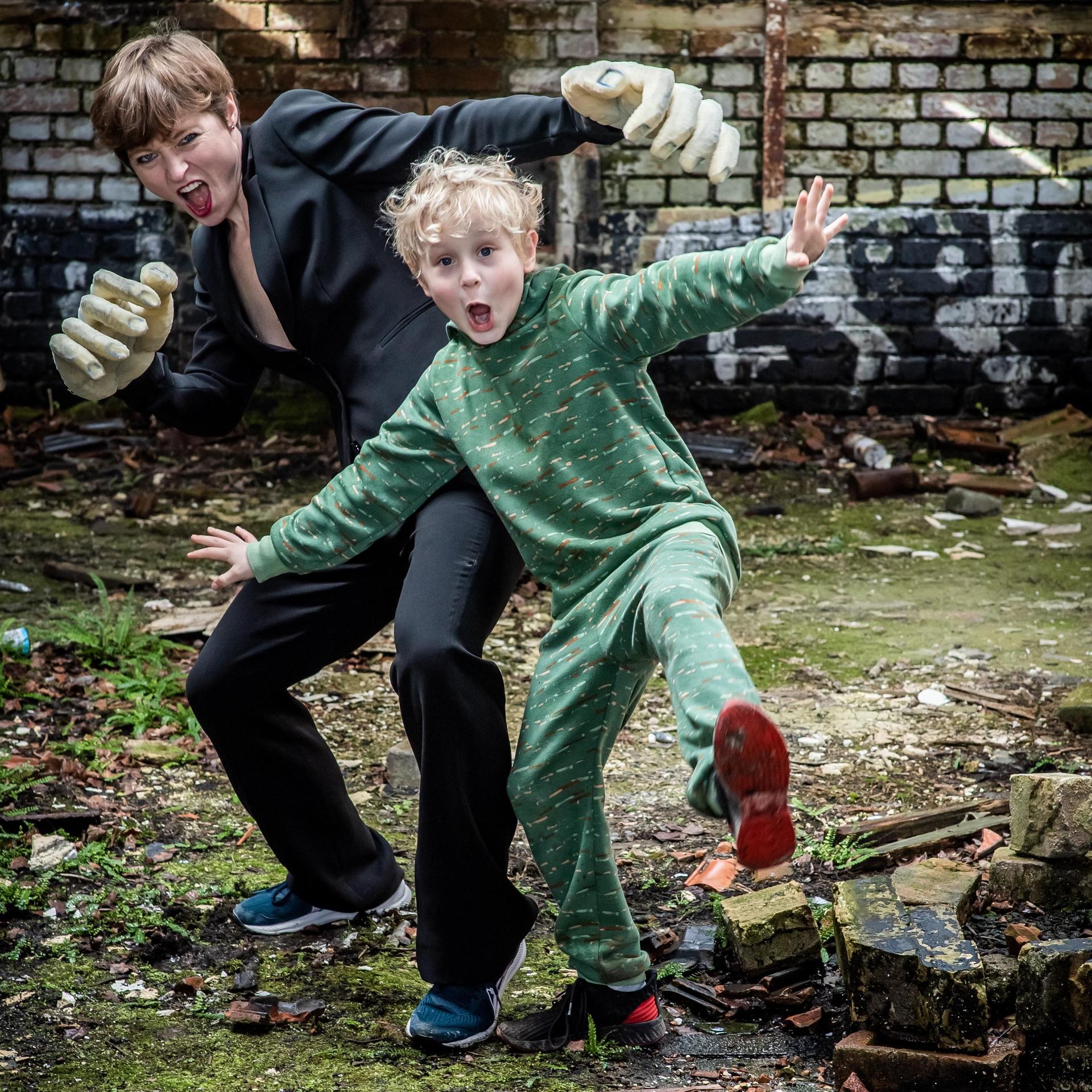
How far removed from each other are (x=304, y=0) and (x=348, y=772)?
6.07m

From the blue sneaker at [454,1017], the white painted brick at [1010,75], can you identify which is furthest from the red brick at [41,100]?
the blue sneaker at [454,1017]

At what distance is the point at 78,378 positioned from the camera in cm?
265

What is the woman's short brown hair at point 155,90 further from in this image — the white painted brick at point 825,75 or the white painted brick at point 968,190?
the white painted brick at point 968,190

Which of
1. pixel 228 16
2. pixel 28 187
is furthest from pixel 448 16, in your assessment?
pixel 28 187

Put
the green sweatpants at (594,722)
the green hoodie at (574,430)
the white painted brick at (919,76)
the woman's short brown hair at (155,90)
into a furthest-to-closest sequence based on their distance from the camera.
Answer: the white painted brick at (919,76) → the woman's short brown hair at (155,90) → the green hoodie at (574,430) → the green sweatpants at (594,722)

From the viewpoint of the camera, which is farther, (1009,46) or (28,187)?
(28,187)

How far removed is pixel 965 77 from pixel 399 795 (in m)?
6.73

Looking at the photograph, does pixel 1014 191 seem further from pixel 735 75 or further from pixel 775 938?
pixel 775 938

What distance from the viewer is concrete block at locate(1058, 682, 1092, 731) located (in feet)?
12.7

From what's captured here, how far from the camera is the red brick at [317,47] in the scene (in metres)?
8.12

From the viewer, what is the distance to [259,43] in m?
8.15

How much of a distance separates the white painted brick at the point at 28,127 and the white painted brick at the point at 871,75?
210 inches

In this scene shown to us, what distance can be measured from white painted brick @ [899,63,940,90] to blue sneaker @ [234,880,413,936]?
7139 millimetres

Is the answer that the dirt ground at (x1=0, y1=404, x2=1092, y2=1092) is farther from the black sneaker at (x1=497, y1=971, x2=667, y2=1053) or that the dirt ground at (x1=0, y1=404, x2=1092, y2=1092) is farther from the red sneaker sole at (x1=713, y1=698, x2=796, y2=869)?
the red sneaker sole at (x1=713, y1=698, x2=796, y2=869)
